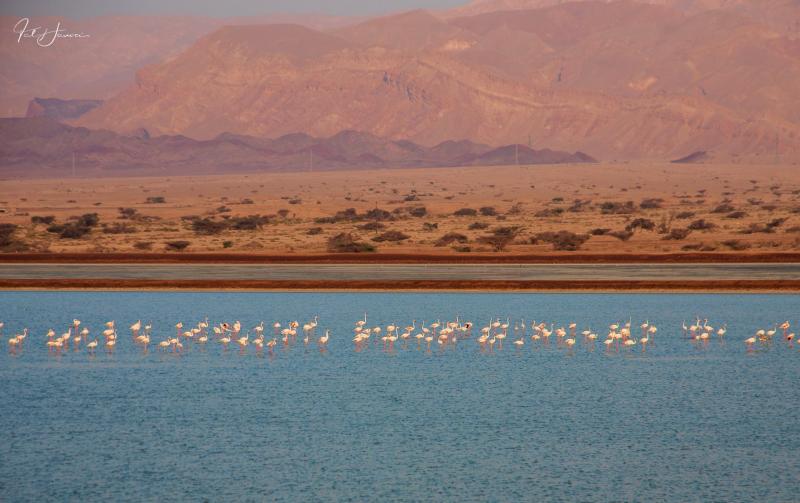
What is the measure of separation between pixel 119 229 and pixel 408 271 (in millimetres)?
44177

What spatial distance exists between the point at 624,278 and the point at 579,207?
2927 inches

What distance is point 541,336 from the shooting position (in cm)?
4488

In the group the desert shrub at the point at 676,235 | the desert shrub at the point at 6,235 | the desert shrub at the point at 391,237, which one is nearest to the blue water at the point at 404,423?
the desert shrub at the point at 6,235

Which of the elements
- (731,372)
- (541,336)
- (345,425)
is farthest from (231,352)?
(731,372)

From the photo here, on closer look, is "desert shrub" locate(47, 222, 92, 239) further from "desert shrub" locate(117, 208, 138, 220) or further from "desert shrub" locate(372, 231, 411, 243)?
"desert shrub" locate(372, 231, 411, 243)

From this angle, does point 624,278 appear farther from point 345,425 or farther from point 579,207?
point 579,207

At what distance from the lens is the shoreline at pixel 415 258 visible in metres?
69.7

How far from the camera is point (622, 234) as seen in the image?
90375 millimetres

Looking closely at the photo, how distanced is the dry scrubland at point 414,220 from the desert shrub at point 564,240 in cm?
15

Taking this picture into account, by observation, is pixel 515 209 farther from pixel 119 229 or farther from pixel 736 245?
pixel 736 245

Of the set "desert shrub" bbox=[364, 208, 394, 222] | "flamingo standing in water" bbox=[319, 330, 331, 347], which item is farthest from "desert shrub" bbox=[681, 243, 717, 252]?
"flamingo standing in water" bbox=[319, 330, 331, 347]

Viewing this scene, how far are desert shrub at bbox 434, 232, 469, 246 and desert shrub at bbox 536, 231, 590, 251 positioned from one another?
5.50 meters

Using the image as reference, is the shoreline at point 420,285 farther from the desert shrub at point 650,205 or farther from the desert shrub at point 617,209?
the desert shrub at point 650,205

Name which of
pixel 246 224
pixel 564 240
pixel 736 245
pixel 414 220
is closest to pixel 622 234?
pixel 564 240
